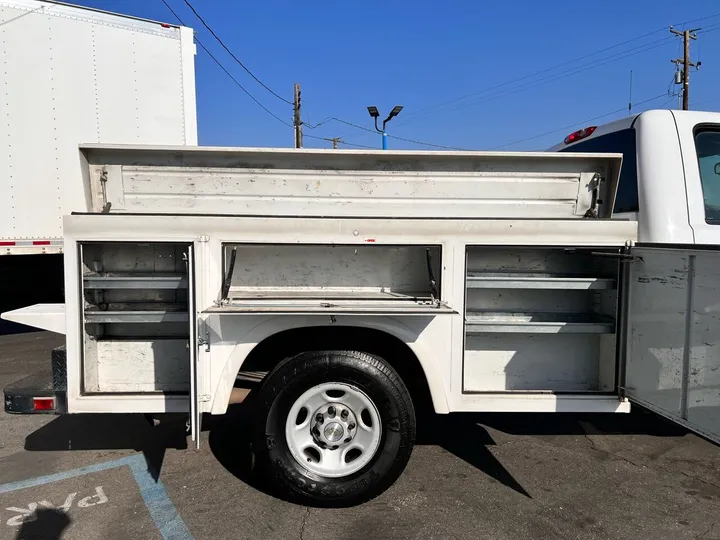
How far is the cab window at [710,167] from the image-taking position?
10.8 feet

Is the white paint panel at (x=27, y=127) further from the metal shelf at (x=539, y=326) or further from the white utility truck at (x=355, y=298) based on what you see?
the metal shelf at (x=539, y=326)

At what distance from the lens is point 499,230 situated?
9.50 ft

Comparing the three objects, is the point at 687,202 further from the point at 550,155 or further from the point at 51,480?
the point at 51,480

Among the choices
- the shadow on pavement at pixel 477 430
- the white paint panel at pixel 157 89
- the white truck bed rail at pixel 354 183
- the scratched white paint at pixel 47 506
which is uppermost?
the white paint panel at pixel 157 89

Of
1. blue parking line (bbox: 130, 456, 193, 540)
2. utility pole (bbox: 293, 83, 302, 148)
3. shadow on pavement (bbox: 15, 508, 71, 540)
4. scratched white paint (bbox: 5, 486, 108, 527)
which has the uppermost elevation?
utility pole (bbox: 293, 83, 302, 148)

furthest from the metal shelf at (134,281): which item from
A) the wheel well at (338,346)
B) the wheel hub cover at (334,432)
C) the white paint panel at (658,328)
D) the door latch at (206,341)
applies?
the white paint panel at (658,328)

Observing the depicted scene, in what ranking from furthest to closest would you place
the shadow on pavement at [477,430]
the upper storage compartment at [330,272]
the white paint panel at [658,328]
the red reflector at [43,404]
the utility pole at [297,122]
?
the utility pole at [297,122], the shadow on pavement at [477,430], the upper storage compartment at [330,272], the red reflector at [43,404], the white paint panel at [658,328]

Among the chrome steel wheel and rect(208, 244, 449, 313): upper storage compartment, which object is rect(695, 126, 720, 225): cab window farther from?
the chrome steel wheel

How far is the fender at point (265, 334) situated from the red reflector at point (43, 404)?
3.15 ft

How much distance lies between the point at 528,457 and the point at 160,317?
273 centimetres

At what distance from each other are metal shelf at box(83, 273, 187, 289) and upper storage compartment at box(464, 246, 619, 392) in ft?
5.83

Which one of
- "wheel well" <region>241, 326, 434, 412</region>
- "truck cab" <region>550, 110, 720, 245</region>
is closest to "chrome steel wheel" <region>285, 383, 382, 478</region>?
"wheel well" <region>241, 326, 434, 412</region>

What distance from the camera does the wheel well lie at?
299 centimetres

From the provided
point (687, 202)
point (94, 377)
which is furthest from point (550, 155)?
point (94, 377)
